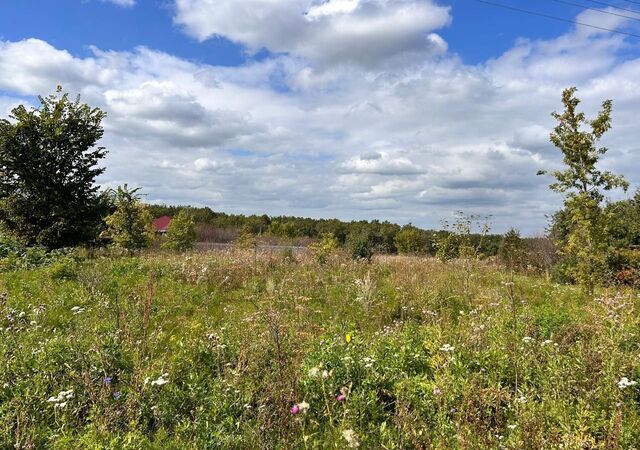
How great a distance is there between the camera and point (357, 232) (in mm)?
18484

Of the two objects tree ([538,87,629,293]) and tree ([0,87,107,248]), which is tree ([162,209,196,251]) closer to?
tree ([0,87,107,248])

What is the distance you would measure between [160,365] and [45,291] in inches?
205

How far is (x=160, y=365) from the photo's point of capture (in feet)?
12.3

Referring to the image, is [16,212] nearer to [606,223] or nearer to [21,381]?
[21,381]

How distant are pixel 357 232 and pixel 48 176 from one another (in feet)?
38.9

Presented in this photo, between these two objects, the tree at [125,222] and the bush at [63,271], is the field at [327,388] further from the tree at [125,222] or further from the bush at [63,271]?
the tree at [125,222]

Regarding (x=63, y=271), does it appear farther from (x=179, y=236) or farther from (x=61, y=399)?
(x=179, y=236)

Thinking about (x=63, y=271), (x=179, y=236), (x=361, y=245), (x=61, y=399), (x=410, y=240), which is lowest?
(x=61, y=399)

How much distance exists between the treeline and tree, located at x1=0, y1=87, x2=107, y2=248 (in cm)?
1042

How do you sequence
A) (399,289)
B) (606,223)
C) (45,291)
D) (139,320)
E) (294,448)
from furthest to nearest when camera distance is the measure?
(606,223), (399,289), (45,291), (139,320), (294,448)

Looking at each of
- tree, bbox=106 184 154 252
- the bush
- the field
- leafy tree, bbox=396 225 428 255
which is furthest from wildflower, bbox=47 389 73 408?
leafy tree, bbox=396 225 428 255

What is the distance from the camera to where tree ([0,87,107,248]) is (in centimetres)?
1603

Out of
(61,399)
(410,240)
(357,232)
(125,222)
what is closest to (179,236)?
(125,222)

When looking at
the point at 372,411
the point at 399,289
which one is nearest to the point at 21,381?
the point at 372,411
